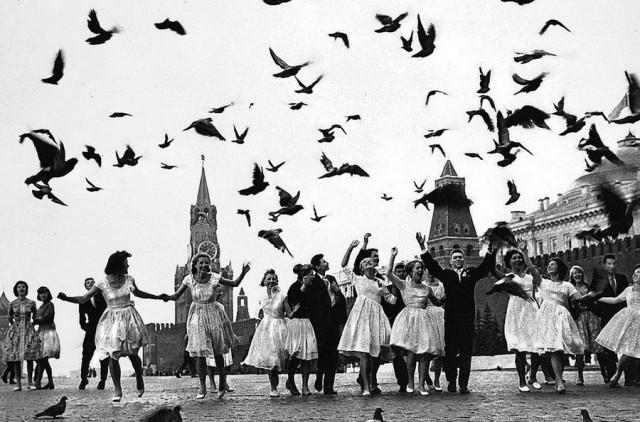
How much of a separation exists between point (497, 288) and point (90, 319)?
22.1 ft

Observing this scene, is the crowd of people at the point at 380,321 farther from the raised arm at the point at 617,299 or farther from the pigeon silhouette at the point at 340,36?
the pigeon silhouette at the point at 340,36

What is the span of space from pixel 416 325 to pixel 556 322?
1.62 metres

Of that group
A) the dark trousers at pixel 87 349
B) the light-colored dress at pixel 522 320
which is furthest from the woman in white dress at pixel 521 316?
the dark trousers at pixel 87 349

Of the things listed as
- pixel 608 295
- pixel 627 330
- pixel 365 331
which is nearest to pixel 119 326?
pixel 365 331

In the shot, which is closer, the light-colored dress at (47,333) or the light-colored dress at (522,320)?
the light-colored dress at (522,320)

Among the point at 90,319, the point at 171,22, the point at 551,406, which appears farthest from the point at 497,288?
the point at 90,319

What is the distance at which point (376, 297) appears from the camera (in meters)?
12.1

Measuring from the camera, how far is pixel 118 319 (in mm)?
11500

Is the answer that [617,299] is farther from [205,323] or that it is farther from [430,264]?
[205,323]

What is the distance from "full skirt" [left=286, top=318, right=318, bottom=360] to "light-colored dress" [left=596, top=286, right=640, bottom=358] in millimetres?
3619

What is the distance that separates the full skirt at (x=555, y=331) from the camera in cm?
1184

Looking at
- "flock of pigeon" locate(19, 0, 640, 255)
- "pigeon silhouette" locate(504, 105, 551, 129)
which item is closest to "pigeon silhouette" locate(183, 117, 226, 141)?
"flock of pigeon" locate(19, 0, 640, 255)

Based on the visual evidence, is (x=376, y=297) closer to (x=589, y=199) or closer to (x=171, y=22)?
(x=171, y=22)

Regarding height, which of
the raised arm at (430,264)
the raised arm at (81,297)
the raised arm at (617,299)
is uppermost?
the raised arm at (430,264)
